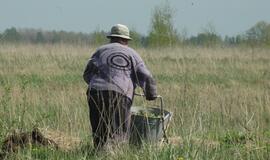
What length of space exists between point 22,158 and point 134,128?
1351 mm

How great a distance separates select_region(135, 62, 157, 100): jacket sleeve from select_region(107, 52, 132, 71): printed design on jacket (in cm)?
13

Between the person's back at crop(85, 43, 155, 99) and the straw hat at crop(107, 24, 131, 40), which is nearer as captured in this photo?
the person's back at crop(85, 43, 155, 99)

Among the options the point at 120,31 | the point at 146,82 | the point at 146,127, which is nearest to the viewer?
the point at 146,127

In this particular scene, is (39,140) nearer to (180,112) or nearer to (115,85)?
(115,85)

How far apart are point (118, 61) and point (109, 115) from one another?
1.97 ft

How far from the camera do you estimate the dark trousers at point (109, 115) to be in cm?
607

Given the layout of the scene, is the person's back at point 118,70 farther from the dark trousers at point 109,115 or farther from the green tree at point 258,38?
the green tree at point 258,38

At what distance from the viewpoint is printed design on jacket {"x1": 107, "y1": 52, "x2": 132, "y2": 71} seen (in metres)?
6.29

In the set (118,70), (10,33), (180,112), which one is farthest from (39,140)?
(10,33)

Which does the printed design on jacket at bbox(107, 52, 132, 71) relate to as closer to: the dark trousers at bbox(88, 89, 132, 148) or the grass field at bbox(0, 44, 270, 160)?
the dark trousers at bbox(88, 89, 132, 148)

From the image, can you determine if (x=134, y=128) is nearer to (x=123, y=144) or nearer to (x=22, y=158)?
(x=123, y=144)

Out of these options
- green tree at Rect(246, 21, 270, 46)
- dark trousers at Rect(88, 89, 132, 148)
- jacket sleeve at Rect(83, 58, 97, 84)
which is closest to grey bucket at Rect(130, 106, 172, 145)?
dark trousers at Rect(88, 89, 132, 148)

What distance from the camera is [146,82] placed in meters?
6.22

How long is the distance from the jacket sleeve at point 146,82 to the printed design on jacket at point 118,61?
132 millimetres
